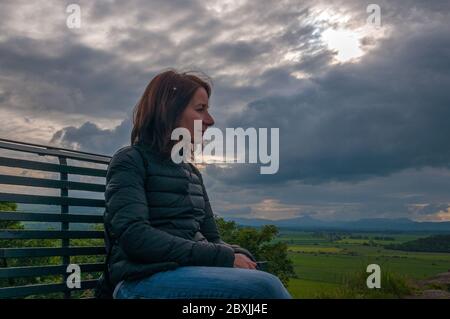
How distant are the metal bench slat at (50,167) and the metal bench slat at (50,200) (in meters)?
0.19

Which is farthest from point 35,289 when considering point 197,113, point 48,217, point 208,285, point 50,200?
point 197,113

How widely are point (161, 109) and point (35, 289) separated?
1.37m

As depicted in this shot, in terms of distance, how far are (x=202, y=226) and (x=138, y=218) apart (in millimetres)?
965

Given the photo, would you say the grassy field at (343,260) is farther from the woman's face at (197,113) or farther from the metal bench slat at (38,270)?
the metal bench slat at (38,270)

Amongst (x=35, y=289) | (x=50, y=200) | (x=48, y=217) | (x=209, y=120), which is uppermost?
(x=209, y=120)

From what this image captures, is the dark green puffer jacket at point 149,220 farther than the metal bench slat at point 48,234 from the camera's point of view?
No

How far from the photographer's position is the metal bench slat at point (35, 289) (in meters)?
3.29

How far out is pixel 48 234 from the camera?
3697mm

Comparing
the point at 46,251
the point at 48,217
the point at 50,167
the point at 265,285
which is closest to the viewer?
the point at 265,285

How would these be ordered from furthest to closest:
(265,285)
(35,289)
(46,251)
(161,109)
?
1. (46,251)
2. (35,289)
3. (161,109)
4. (265,285)

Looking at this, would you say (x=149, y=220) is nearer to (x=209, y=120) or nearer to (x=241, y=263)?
(x=241, y=263)

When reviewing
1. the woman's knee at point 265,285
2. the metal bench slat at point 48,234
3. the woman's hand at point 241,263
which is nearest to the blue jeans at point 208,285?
the woman's knee at point 265,285
